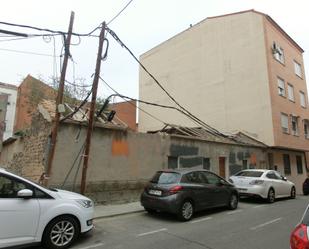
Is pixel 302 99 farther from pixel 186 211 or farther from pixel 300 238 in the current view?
pixel 300 238

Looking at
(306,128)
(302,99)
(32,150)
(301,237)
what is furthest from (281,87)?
(301,237)

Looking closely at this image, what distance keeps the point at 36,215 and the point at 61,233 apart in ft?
2.37

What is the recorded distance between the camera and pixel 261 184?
1303 centimetres

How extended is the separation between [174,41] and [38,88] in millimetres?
14737

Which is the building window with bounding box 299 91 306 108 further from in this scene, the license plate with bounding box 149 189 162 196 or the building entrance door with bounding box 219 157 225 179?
the license plate with bounding box 149 189 162 196

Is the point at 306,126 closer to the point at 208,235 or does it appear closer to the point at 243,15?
the point at 243,15

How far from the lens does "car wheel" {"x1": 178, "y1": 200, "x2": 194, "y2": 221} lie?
348 inches

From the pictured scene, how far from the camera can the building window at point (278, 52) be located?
2253 cm

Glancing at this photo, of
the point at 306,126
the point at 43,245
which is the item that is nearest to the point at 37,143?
the point at 43,245

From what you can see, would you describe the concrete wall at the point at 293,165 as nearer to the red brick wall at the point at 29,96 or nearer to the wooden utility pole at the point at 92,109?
the wooden utility pole at the point at 92,109

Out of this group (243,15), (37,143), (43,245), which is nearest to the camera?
(43,245)

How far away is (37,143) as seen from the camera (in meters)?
11.3

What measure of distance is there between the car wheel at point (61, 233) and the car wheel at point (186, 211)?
3.48 m

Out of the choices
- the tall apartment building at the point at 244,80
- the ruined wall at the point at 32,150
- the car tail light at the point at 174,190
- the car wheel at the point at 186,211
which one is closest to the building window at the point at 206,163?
the tall apartment building at the point at 244,80
